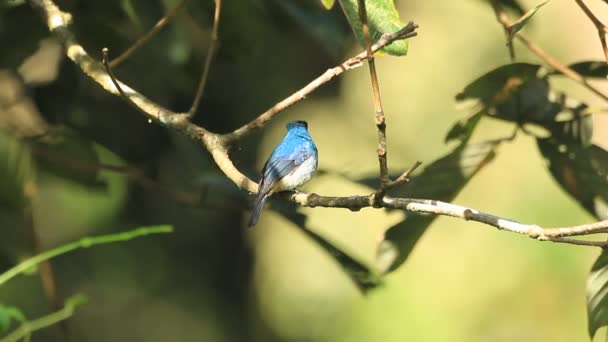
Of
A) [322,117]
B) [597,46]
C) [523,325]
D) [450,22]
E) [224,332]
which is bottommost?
[523,325]

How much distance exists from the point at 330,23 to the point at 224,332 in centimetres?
338

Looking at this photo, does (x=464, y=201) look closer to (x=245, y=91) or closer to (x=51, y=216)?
(x=245, y=91)

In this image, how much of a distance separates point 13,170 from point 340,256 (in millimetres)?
1284

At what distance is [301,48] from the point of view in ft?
17.6

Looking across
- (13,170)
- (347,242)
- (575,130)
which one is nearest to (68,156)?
(13,170)

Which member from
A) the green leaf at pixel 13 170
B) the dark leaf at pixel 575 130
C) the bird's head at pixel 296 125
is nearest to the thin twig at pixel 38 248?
the green leaf at pixel 13 170

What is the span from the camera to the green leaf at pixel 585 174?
2.30 m

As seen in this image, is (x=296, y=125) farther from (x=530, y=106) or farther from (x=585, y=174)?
(x=585, y=174)

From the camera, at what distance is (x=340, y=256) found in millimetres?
2369

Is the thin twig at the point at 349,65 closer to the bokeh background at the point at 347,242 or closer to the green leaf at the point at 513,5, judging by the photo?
the green leaf at the point at 513,5

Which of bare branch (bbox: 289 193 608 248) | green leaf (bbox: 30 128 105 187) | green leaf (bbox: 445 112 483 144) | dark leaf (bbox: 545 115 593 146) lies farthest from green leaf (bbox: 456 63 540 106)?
green leaf (bbox: 30 128 105 187)

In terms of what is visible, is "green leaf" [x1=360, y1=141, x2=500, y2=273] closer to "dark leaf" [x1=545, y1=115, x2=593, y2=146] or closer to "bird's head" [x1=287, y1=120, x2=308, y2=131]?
"dark leaf" [x1=545, y1=115, x2=593, y2=146]

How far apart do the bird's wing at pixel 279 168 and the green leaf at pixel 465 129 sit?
45cm

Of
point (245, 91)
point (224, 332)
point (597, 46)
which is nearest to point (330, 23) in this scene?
point (245, 91)
